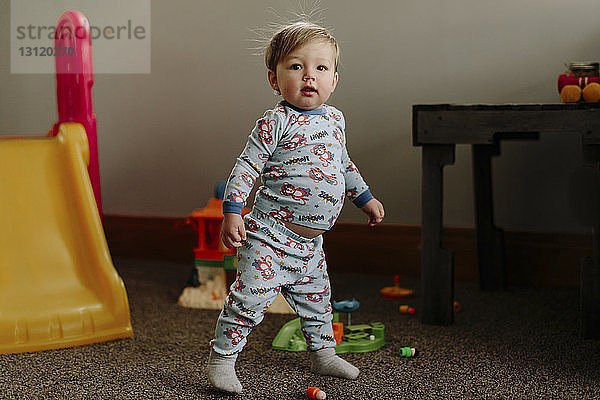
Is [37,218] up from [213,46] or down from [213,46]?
down

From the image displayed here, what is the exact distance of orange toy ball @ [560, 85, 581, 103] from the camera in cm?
146

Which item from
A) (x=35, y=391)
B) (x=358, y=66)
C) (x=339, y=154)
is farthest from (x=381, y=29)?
(x=35, y=391)

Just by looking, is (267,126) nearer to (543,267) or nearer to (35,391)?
(35,391)

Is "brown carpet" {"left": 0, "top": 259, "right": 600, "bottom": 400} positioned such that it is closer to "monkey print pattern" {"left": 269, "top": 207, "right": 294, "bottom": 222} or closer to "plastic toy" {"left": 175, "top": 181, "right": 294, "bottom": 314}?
"plastic toy" {"left": 175, "top": 181, "right": 294, "bottom": 314}

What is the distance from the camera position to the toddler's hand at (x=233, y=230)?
1079 millimetres

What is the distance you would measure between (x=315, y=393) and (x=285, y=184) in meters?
0.33

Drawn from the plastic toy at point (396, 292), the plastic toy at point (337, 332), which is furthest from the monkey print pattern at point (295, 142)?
the plastic toy at point (396, 292)

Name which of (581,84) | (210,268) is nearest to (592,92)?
(581,84)

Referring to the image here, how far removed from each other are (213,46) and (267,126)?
111cm

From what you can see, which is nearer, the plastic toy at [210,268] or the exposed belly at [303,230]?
the exposed belly at [303,230]

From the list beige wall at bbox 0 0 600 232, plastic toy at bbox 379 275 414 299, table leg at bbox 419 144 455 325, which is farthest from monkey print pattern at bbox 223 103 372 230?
beige wall at bbox 0 0 600 232

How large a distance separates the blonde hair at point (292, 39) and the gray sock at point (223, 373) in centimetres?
49

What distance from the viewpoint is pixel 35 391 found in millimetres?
1139

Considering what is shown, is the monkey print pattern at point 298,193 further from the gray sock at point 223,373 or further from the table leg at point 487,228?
the table leg at point 487,228
